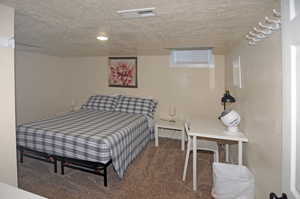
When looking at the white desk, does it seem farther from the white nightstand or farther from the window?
the window

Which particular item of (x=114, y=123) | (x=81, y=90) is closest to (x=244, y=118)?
(x=114, y=123)

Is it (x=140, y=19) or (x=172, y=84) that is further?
(x=172, y=84)

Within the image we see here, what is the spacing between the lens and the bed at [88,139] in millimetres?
2279

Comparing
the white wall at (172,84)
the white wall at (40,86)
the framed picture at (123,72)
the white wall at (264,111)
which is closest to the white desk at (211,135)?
the white wall at (264,111)

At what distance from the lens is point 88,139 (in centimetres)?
230

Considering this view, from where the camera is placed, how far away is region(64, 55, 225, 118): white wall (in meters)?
3.83

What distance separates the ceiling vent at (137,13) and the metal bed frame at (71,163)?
1700 mm

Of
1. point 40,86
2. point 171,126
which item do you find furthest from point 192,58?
point 40,86

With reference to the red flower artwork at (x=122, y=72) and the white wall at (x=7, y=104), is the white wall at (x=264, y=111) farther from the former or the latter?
the red flower artwork at (x=122, y=72)

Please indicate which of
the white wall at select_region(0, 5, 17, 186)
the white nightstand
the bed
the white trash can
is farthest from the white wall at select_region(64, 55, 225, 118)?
the white wall at select_region(0, 5, 17, 186)

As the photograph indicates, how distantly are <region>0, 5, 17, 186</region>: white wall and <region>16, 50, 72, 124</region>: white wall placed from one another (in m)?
2.73

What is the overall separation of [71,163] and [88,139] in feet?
1.53

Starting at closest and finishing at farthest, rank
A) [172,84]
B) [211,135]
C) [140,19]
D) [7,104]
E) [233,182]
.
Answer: [7,104] < [140,19] < [233,182] < [211,135] < [172,84]

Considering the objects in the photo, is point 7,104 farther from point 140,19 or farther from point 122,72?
point 122,72
